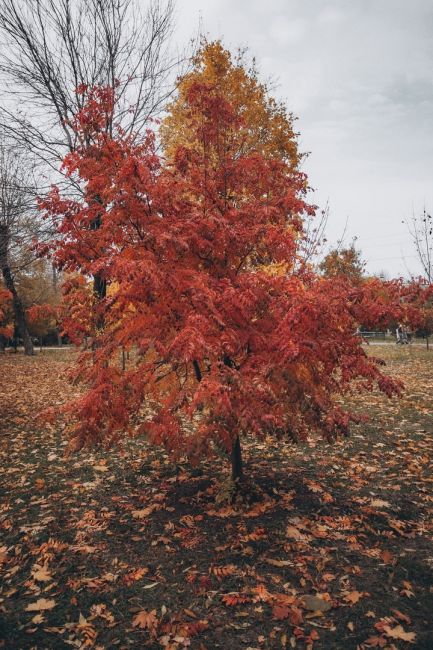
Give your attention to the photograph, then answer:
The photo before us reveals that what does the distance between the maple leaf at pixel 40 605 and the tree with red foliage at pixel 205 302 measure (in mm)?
1247

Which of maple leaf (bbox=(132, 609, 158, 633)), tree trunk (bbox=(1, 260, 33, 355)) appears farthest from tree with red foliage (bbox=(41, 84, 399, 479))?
tree trunk (bbox=(1, 260, 33, 355))

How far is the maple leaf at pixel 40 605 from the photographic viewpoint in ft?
10.5

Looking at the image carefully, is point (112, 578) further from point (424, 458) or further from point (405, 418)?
point (405, 418)

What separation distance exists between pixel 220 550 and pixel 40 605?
5.13 feet

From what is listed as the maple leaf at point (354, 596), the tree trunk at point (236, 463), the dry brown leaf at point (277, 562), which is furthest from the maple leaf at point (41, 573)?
the maple leaf at point (354, 596)

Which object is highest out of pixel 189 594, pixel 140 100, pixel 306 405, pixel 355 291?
pixel 140 100

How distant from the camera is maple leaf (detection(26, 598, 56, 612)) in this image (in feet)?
10.5

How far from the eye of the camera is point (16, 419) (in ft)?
29.6

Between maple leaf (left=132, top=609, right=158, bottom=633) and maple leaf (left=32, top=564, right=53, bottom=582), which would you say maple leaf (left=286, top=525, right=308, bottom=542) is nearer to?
maple leaf (left=132, top=609, right=158, bottom=633)

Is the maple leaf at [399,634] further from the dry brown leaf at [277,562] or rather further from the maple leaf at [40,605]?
the maple leaf at [40,605]

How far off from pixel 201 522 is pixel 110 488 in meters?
1.60

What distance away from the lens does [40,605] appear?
127 inches

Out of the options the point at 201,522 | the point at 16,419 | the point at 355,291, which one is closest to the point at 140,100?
the point at 16,419

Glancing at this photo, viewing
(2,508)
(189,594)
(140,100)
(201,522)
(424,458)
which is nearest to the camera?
(189,594)
